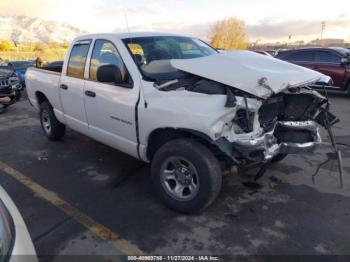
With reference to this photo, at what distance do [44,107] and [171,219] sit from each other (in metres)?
3.69

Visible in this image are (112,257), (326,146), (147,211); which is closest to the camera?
(112,257)

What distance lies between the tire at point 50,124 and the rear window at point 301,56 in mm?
8736

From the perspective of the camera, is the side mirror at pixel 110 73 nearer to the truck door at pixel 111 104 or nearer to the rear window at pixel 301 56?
the truck door at pixel 111 104

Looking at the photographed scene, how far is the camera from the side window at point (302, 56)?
11060mm

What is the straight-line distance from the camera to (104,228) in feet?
10.6

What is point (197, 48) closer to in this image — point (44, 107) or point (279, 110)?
point (279, 110)

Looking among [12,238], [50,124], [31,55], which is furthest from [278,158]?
[31,55]

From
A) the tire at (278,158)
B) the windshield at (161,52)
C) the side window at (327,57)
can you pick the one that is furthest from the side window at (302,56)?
the tire at (278,158)

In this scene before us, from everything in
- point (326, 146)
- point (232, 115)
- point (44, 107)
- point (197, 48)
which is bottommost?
point (326, 146)

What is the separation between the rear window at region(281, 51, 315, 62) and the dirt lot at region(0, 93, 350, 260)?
6774 millimetres

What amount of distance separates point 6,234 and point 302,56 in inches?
451

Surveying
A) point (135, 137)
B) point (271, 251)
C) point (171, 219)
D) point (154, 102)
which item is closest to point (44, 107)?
point (135, 137)

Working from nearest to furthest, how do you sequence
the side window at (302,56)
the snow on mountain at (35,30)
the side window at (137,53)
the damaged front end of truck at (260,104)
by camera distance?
the damaged front end of truck at (260,104) → the side window at (137,53) → the side window at (302,56) → the snow on mountain at (35,30)

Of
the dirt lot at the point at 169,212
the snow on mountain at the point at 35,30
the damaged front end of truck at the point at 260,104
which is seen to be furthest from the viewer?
the snow on mountain at the point at 35,30
